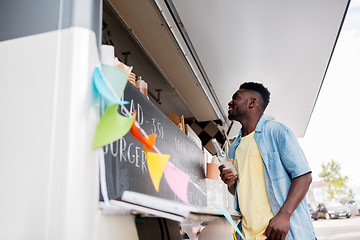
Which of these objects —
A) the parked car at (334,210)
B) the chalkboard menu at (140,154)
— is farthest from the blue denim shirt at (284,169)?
the parked car at (334,210)

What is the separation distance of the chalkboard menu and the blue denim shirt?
0.49 metres

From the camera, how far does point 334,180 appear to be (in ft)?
68.3

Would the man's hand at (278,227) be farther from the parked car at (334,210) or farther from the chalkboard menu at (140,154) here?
the parked car at (334,210)

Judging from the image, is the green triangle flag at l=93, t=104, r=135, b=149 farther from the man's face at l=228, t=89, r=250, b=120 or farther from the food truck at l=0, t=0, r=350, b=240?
the man's face at l=228, t=89, r=250, b=120

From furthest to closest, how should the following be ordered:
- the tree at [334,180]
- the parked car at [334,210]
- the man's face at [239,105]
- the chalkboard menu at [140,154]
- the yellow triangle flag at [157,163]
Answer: the tree at [334,180]
the parked car at [334,210]
the man's face at [239,105]
the chalkboard menu at [140,154]
the yellow triangle flag at [157,163]

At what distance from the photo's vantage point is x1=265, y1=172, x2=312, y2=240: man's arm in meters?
1.19

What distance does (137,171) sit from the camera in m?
1.08

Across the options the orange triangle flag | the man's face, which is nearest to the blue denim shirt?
the man's face

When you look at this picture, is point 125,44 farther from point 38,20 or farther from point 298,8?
point 38,20

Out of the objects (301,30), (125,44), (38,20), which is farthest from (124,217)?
(301,30)

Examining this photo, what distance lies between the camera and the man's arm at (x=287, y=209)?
3.91 feet

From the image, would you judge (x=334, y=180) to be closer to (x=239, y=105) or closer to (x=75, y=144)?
(x=239, y=105)

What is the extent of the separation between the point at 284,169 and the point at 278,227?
28cm

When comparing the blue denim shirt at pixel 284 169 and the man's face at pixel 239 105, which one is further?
the man's face at pixel 239 105
